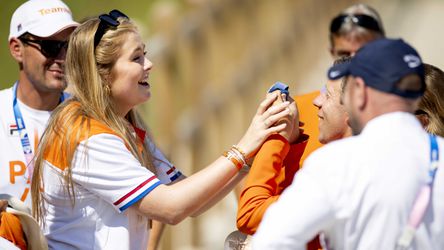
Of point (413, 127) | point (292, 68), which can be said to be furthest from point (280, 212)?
point (292, 68)

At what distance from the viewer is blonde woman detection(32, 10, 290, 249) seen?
3.16m

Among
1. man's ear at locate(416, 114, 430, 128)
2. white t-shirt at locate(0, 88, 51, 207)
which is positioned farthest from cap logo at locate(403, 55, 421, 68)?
white t-shirt at locate(0, 88, 51, 207)

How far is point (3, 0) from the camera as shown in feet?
27.6

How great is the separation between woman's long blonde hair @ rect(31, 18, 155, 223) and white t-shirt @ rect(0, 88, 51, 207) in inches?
29.1

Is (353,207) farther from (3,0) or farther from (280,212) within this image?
(3,0)

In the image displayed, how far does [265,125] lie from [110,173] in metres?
0.55

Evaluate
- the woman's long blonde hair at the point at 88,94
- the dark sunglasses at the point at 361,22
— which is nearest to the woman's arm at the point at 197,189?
the woman's long blonde hair at the point at 88,94

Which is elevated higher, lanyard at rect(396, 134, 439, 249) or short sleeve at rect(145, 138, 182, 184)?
lanyard at rect(396, 134, 439, 249)

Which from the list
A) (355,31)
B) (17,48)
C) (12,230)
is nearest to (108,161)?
(12,230)

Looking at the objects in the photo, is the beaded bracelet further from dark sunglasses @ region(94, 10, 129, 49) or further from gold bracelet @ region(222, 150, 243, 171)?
dark sunglasses @ region(94, 10, 129, 49)

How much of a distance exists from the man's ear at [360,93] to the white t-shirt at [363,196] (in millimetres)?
59

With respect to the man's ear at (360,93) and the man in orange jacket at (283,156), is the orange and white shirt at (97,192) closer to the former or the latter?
the man in orange jacket at (283,156)

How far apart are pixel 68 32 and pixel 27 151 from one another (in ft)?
1.98

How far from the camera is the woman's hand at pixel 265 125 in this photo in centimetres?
310
